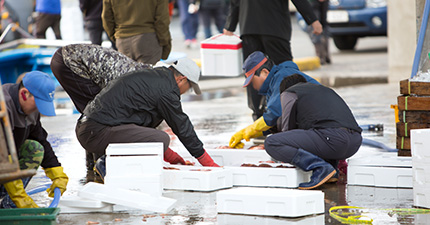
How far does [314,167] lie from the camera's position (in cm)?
580

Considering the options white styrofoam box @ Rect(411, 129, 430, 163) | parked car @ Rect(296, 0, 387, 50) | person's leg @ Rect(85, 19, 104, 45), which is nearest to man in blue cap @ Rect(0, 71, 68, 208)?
white styrofoam box @ Rect(411, 129, 430, 163)

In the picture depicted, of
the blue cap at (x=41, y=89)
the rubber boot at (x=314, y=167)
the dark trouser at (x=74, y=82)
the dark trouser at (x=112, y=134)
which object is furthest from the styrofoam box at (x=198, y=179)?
the blue cap at (x=41, y=89)

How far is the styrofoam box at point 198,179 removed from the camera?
5742 millimetres

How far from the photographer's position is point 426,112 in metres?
6.02

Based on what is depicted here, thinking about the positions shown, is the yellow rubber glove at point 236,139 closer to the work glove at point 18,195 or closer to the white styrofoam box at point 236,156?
the white styrofoam box at point 236,156

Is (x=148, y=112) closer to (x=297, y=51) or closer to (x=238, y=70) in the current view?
(x=238, y=70)

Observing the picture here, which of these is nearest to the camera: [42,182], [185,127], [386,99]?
[185,127]

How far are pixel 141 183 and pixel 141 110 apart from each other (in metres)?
0.79

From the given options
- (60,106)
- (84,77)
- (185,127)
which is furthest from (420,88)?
(60,106)

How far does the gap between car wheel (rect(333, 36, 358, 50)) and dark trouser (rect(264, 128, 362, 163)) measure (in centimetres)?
1204

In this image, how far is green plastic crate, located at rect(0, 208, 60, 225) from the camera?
4.46 meters

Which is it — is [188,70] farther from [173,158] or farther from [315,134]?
[315,134]

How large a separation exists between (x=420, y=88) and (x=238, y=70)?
2.46 m

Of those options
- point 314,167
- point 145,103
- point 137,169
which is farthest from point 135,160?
point 314,167
